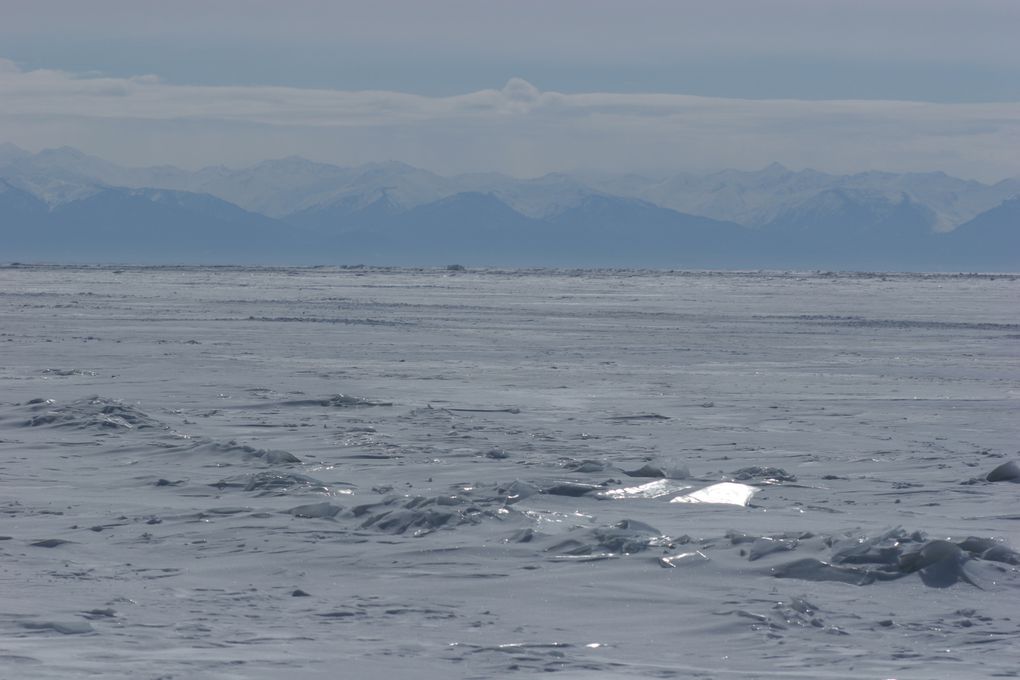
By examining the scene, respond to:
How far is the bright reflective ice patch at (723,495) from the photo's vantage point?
11.6m

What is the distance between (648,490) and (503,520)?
1.77 m

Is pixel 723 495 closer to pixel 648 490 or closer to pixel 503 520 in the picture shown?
pixel 648 490

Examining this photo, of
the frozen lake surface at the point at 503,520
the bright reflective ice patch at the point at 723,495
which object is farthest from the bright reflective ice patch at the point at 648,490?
the bright reflective ice patch at the point at 723,495

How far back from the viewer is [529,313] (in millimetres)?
43406

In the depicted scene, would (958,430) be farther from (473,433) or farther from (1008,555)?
(1008,555)

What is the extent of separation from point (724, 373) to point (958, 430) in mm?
7257

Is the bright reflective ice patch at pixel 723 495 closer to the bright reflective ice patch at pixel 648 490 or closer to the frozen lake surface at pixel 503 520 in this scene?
the frozen lake surface at pixel 503 520

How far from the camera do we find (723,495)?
1184cm

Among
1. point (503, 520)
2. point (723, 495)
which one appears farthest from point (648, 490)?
point (503, 520)

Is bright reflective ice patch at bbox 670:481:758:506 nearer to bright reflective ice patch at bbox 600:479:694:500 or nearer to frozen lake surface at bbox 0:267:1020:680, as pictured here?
frozen lake surface at bbox 0:267:1020:680

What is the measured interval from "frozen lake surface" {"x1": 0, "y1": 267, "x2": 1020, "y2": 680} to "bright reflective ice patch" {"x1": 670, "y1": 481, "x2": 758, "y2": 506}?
0.04 metres

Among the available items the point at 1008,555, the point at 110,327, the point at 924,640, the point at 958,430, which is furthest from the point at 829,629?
the point at 110,327

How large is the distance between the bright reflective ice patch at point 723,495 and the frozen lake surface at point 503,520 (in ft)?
0.13

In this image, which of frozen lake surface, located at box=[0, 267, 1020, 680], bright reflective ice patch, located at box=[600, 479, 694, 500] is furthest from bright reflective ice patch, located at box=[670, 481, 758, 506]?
bright reflective ice patch, located at box=[600, 479, 694, 500]
